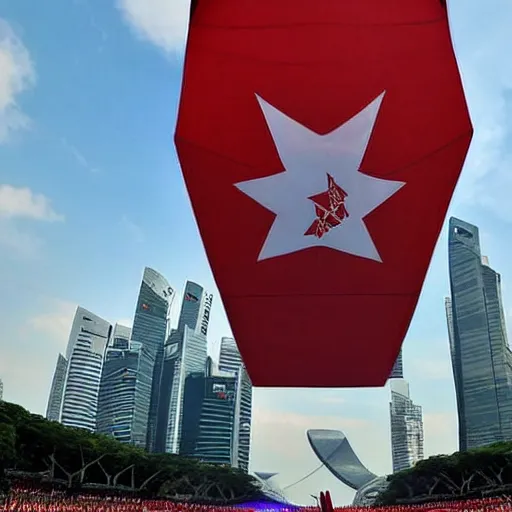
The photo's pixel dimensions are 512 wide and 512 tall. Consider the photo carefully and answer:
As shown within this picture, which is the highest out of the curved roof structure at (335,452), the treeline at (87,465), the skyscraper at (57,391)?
the skyscraper at (57,391)

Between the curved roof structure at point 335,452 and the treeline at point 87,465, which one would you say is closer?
the treeline at point 87,465

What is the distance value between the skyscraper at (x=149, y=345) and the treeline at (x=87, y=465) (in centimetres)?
5766

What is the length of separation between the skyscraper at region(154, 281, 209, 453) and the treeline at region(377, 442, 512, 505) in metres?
65.6

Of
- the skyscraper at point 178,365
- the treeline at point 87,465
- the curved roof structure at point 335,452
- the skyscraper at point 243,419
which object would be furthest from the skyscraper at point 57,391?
the treeline at point 87,465

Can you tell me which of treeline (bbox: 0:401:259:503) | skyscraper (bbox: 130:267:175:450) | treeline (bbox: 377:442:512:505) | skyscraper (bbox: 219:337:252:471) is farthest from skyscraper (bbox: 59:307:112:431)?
treeline (bbox: 377:442:512:505)

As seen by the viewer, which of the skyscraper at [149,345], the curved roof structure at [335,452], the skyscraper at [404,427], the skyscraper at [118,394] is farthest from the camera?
the curved roof structure at [335,452]

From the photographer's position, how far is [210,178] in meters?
9.75

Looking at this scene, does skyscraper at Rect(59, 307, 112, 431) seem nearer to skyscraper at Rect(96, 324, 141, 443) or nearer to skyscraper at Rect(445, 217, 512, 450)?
skyscraper at Rect(96, 324, 141, 443)

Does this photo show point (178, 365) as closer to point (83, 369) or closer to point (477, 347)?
point (83, 369)

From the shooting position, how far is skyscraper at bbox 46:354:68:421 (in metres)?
153

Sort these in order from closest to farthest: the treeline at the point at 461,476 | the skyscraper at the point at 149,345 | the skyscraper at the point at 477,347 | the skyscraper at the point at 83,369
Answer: the treeline at the point at 461,476 < the skyscraper at the point at 477,347 < the skyscraper at the point at 149,345 < the skyscraper at the point at 83,369

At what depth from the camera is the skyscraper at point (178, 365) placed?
419 feet

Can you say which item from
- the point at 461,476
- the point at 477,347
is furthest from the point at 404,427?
the point at 461,476

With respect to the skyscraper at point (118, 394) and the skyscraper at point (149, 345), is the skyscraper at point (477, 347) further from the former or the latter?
the skyscraper at point (118, 394)
